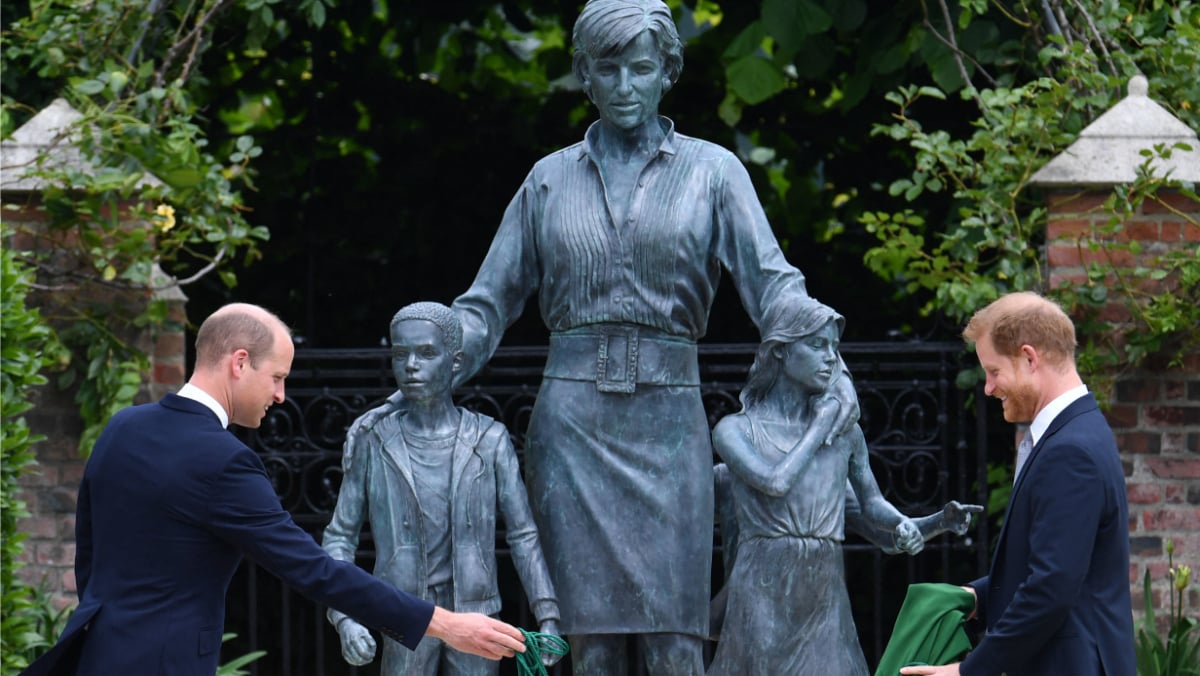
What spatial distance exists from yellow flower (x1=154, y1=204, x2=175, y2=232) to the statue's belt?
2.79 m

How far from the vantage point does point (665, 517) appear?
4.32 metres

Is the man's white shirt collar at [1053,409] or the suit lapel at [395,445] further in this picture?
the suit lapel at [395,445]

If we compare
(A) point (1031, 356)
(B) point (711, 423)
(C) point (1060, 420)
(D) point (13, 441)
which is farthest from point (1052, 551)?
(D) point (13, 441)

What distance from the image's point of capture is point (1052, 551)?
139 inches

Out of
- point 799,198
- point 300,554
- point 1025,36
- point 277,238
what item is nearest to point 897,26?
point 1025,36

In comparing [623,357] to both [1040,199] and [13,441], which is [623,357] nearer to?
[13,441]

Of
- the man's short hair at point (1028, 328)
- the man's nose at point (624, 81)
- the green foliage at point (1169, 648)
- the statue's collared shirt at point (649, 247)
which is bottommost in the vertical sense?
the green foliage at point (1169, 648)

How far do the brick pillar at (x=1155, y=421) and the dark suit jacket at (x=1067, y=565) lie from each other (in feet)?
9.02

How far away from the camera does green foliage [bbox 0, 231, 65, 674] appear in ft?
19.6

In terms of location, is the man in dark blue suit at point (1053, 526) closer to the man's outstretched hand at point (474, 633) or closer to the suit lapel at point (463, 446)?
the man's outstretched hand at point (474, 633)

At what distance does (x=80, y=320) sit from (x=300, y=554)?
3.16 m

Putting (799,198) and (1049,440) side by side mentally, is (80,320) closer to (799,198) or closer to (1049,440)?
(799,198)

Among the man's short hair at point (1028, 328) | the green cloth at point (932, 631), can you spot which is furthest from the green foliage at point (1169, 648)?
the man's short hair at point (1028, 328)

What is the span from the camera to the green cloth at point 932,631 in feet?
12.8
